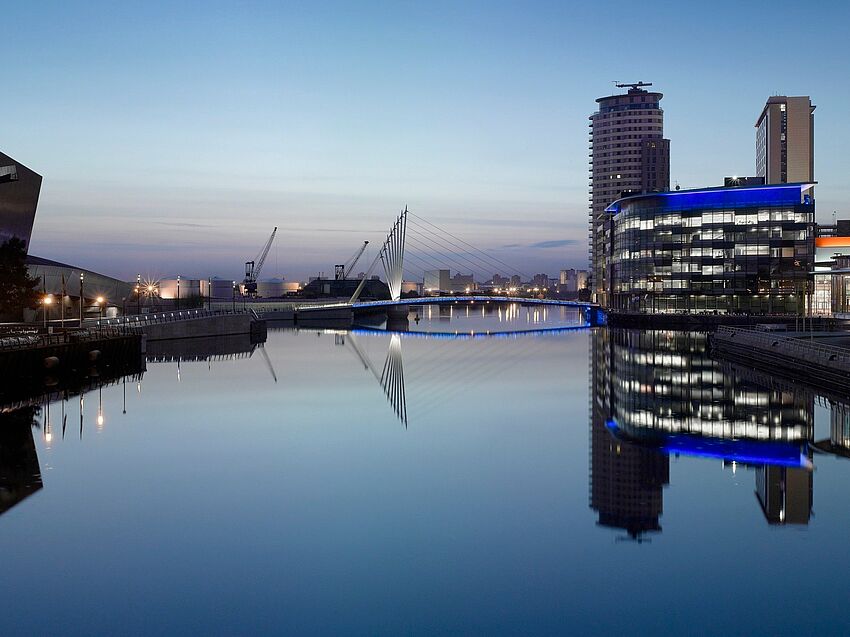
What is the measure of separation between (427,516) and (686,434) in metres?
13.7

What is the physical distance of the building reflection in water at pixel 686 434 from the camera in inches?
768

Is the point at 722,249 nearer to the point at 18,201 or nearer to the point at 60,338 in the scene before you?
the point at 18,201

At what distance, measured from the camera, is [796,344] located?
→ 46.3 m

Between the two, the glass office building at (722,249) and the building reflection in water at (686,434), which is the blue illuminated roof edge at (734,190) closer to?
the glass office building at (722,249)

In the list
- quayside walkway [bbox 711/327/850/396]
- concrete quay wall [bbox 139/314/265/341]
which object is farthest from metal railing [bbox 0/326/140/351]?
quayside walkway [bbox 711/327/850/396]

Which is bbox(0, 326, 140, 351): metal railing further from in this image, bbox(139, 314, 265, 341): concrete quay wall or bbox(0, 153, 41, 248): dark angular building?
bbox(0, 153, 41, 248): dark angular building

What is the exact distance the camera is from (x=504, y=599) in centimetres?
1359

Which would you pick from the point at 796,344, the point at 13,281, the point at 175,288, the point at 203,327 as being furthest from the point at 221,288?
the point at 796,344

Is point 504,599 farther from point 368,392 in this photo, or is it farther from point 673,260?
point 673,260

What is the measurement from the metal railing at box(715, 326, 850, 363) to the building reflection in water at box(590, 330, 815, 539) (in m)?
2.62

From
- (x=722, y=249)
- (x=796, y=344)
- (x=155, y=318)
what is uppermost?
(x=722, y=249)

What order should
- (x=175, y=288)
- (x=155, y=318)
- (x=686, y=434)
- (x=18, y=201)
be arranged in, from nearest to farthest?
(x=686, y=434), (x=18, y=201), (x=155, y=318), (x=175, y=288)

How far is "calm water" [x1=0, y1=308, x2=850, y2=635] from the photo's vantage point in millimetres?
13195

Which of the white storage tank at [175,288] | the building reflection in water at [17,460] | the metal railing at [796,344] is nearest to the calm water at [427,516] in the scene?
the building reflection in water at [17,460]
